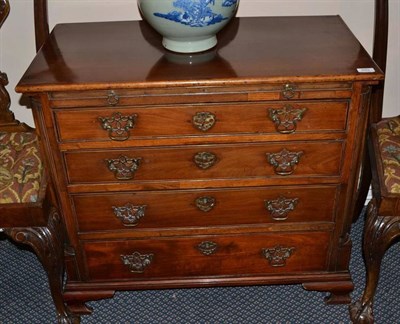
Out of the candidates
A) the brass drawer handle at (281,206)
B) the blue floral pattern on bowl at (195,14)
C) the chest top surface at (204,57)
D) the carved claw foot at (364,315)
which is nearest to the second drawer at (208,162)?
the brass drawer handle at (281,206)

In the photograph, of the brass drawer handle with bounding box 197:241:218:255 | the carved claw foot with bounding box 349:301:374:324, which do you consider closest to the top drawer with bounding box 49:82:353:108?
the brass drawer handle with bounding box 197:241:218:255

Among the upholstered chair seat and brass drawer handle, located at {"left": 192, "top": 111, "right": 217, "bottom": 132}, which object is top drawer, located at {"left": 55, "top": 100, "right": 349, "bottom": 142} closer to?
brass drawer handle, located at {"left": 192, "top": 111, "right": 217, "bottom": 132}

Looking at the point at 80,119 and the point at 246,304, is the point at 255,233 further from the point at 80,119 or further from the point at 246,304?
the point at 80,119

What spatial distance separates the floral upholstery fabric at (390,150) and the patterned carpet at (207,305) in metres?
0.66

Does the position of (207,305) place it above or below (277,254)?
below

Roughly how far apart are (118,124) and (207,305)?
95 centimetres

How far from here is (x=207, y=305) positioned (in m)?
2.25

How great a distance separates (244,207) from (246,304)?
0.53m

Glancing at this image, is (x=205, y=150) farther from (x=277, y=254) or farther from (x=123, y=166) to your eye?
(x=277, y=254)

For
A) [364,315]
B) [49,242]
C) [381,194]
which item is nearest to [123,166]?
[49,242]

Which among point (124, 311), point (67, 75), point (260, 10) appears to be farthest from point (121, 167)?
point (260, 10)

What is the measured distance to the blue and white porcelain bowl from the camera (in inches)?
64.1

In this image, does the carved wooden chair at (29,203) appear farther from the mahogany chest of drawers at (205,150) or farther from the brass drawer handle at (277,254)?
the brass drawer handle at (277,254)

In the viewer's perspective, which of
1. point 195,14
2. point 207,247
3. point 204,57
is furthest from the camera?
point 207,247
